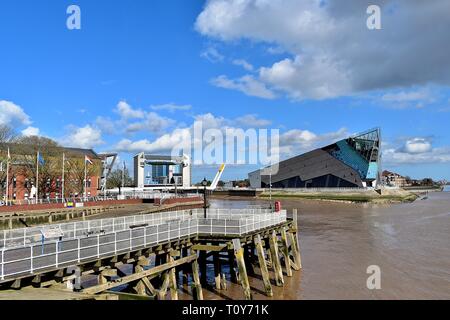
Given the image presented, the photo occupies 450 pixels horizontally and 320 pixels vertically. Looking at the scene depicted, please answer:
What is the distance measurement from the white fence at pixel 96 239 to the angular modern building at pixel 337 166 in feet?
419

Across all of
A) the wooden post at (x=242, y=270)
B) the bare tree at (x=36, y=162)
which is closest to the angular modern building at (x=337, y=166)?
the bare tree at (x=36, y=162)

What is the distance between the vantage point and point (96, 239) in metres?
17.0

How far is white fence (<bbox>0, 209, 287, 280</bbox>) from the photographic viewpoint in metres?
14.0

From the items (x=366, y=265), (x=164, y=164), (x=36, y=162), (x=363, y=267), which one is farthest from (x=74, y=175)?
(x=164, y=164)

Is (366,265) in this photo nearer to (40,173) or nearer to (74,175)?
(40,173)

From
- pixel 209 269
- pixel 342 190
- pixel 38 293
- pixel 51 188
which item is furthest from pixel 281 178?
pixel 38 293

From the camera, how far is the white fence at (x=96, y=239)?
13953 millimetres

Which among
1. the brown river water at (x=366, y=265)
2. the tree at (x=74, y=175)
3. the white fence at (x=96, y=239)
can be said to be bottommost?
the brown river water at (x=366, y=265)

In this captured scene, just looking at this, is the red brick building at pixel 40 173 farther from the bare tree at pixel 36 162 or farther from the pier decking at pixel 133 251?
the pier decking at pixel 133 251

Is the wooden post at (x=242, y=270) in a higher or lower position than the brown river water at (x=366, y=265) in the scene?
higher

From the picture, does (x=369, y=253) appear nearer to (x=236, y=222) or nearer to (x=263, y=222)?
(x=263, y=222)

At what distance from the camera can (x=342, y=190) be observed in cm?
14288

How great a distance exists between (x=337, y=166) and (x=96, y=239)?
14956cm
